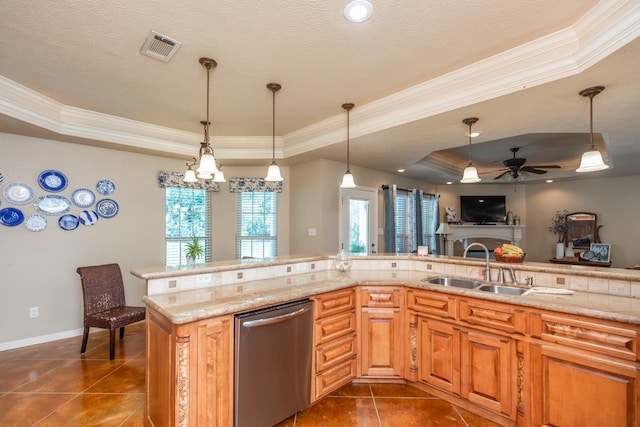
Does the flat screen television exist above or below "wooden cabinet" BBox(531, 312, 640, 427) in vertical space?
above

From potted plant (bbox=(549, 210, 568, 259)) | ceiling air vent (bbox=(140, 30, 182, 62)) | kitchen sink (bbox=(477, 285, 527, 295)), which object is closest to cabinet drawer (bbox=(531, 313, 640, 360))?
kitchen sink (bbox=(477, 285, 527, 295))

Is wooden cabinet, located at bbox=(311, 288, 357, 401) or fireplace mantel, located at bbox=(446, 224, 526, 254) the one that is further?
fireplace mantel, located at bbox=(446, 224, 526, 254)

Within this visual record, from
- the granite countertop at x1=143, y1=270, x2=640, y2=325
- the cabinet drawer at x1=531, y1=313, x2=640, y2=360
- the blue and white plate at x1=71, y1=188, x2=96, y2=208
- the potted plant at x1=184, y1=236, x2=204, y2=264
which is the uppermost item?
the blue and white plate at x1=71, y1=188, x2=96, y2=208

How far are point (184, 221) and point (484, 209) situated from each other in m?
6.92

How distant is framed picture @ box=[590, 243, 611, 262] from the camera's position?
6.30m

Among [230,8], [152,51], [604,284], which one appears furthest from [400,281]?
[152,51]

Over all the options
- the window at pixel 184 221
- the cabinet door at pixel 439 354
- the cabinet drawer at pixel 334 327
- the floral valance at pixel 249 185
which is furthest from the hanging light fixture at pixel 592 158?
the window at pixel 184 221

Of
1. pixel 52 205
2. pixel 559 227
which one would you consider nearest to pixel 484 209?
pixel 559 227

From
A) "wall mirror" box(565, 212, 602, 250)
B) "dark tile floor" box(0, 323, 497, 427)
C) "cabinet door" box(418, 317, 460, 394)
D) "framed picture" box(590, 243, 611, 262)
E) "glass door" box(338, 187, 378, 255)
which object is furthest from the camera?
"wall mirror" box(565, 212, 602, 250)

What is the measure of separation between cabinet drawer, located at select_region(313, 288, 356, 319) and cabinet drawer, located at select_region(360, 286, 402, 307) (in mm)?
104

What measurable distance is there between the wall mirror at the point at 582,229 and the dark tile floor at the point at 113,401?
21.5 feet

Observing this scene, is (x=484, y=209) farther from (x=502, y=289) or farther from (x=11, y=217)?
(x=11, y=217)

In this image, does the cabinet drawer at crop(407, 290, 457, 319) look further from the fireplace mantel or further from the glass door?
the fireplace mantel

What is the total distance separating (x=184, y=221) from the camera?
480cm
